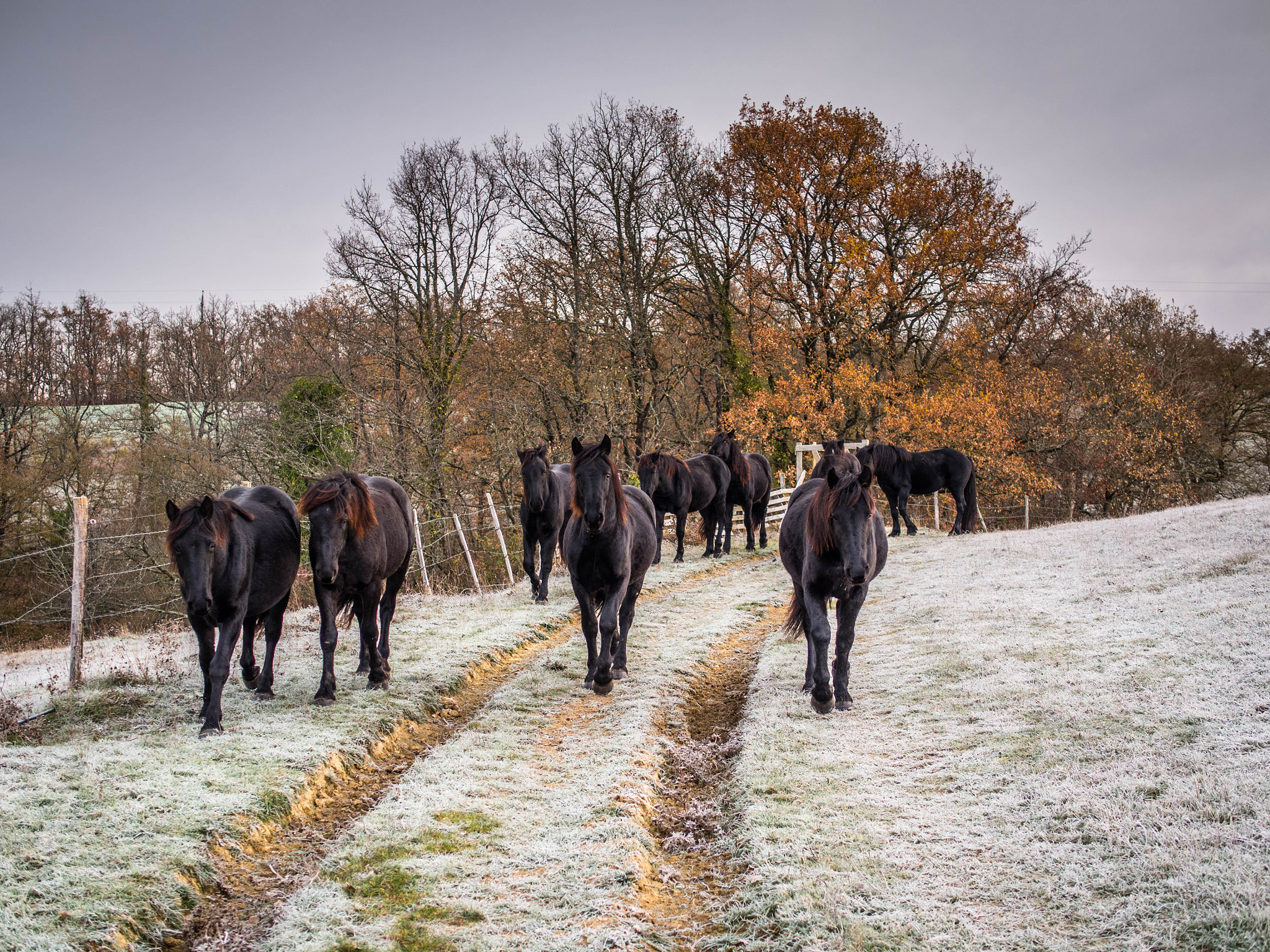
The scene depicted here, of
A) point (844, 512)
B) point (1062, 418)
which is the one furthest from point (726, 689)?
point (1062, 418)

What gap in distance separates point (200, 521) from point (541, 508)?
5.57 meters

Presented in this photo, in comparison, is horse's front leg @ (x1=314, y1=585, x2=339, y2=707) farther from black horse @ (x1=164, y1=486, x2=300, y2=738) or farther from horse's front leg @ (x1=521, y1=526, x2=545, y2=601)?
horse's front leg @ (x1=521, y1=526, x2=545, y2=601)

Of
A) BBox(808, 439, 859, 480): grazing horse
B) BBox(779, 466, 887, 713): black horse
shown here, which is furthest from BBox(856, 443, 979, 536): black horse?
BBox(779, 466, 887, 713): black horse

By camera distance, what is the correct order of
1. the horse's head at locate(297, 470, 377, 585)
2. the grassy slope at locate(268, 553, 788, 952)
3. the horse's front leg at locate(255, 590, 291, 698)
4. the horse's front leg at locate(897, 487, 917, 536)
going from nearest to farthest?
the grassy slope at locate(268, 553, 788, 952) < the horse's head at locate(297, 470, 377, 585) < the horse's front leg at locate(255, 590, 291, 698) < the horse's front leg at locate(897, 487, 917, 536)

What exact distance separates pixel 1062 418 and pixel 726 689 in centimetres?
2505

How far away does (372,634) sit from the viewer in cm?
702

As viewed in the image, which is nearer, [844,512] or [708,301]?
[844,512]

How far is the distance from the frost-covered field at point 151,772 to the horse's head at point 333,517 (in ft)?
4.19

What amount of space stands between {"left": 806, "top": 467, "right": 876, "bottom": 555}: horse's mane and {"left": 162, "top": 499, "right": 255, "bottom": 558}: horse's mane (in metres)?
4.86

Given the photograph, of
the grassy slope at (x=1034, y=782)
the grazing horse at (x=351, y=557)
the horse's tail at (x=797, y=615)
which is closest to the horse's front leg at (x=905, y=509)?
the grassy slope at (x=1034, y=782)

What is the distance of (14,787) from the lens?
4426mm

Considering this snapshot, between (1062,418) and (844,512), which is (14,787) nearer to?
(844,512)

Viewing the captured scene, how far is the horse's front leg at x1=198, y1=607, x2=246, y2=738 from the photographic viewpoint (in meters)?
5.66

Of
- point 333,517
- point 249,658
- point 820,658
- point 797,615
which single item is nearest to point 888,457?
point 797,615
